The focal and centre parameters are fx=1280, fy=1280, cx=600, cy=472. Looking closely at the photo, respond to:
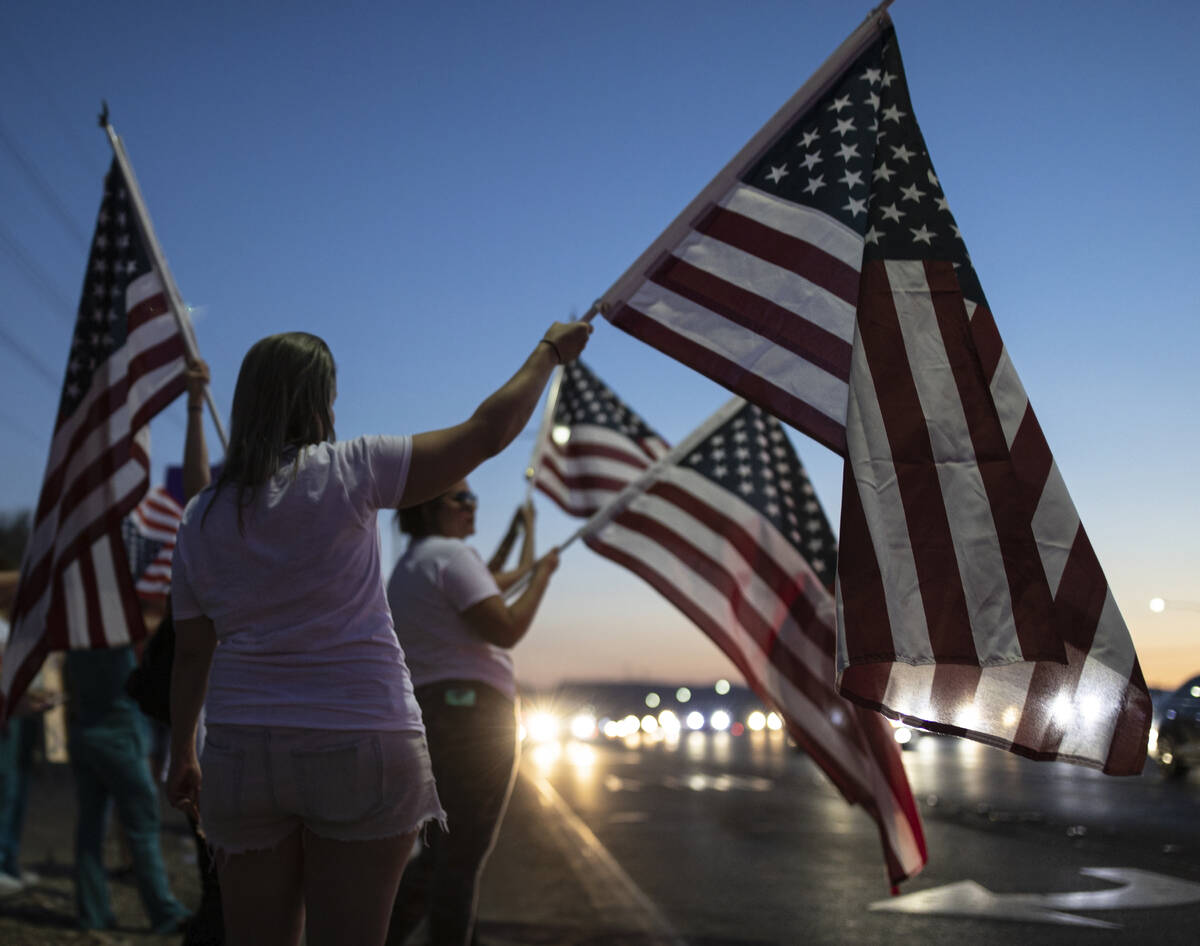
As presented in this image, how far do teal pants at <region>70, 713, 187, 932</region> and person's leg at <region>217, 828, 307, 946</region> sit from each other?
3.86 m

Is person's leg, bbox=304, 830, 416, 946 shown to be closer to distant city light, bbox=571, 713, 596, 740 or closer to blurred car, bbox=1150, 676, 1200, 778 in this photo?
blurred car, bbox=1150, 676, 1200, 778

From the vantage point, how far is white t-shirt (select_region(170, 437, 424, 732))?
99.9 inches

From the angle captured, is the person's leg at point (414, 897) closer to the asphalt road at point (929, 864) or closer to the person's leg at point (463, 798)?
the person's leg at point (463, 798)

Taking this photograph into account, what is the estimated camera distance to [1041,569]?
10.9 ft

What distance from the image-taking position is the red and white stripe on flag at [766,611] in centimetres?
512

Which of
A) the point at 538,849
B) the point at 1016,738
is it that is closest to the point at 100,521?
the point at 1016,738

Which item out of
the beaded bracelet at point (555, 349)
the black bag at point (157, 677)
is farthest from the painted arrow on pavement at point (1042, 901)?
the beaded bracelet at point (555, 349)

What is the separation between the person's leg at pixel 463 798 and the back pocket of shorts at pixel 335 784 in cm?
177

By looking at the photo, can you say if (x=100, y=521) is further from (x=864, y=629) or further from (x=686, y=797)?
(x=686, y=797)

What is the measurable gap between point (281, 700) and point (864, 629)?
1.49 metres

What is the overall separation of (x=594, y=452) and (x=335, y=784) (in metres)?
5.24

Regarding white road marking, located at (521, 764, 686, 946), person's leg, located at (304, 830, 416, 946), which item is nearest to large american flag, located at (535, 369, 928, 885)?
white road marking, located at (521, 764, 686, 946)

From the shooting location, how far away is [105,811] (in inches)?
249

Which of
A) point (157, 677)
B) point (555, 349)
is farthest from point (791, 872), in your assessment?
point (555, 349)
